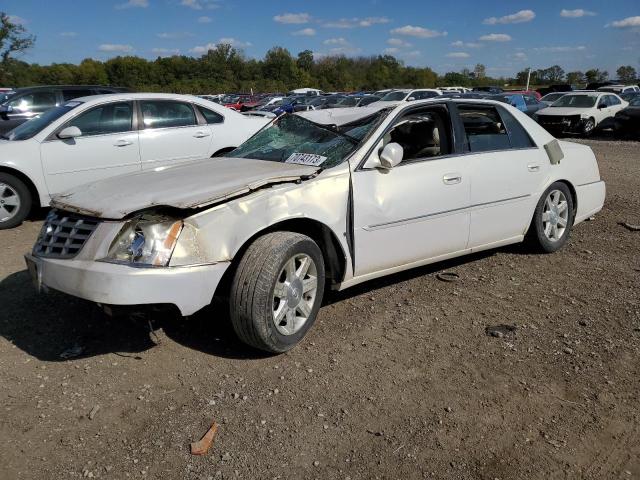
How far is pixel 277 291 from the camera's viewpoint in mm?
3451

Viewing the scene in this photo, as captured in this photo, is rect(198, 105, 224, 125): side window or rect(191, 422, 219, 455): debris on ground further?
rect(198, 105, 224, 125): side window

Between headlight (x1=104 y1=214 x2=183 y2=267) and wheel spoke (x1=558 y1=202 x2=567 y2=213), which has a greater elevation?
headlight (x1=104 y1=214 x2=183 y2=267)

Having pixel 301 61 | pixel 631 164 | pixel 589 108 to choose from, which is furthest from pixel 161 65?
pixel 631 164

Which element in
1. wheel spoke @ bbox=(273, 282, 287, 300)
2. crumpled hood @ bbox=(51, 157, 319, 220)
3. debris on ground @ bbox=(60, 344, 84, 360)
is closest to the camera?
crumpled hood @ bbox=(51, 157, 319, 220)

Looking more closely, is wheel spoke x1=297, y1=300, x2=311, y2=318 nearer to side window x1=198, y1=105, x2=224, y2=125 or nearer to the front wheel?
side window x1=198, y1=105, x2=224, y2=125

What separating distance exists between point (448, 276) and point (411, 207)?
110 cm

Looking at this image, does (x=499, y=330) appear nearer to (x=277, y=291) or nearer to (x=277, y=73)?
(x=277, y=291)

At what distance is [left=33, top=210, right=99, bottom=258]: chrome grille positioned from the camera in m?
3.28

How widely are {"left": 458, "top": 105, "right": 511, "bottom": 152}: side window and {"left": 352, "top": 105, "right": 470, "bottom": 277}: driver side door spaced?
21 centimetres

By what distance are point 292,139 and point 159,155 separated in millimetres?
3560

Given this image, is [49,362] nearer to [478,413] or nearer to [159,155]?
[478,413]

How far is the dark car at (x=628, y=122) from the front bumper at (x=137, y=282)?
60.9ft

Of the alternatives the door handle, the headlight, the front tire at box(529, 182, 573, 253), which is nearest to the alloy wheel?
the headlight

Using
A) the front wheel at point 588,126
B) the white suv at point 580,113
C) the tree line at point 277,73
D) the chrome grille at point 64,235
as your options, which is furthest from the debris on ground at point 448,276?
the tree line at point 277,73
